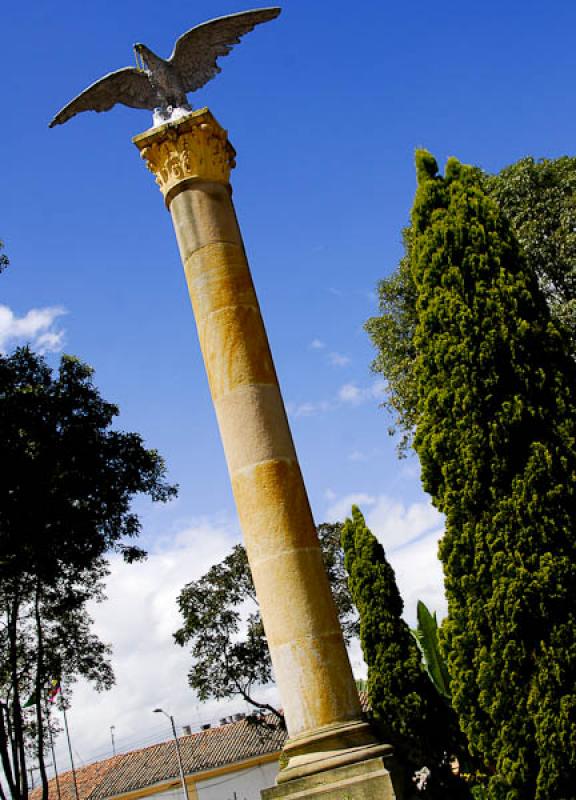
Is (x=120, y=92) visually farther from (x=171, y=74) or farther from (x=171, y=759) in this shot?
(x=171, y=759)

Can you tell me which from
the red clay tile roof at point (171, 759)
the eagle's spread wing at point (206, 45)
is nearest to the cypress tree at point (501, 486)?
the eagle's spread wing at point (206, 45)

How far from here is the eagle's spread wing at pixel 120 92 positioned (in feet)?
29.6

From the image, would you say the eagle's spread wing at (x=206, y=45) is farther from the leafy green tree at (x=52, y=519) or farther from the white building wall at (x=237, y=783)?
the white building wall at (x=237, y=783)

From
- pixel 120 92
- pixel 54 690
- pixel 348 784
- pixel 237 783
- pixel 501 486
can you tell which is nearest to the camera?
pixel 348 784

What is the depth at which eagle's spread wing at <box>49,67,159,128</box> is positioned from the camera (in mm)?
9031

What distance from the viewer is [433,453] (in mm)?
8625

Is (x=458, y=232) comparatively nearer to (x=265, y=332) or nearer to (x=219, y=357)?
(x=265, y=332)

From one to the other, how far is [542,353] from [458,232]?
169 cm

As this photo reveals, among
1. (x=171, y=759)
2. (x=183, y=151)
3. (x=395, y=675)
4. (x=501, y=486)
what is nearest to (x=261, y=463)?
(x=501, y=486)

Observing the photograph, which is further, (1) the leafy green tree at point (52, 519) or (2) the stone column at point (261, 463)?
(1) the leafy green tree at point (52, 519)

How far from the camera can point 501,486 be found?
8.18m

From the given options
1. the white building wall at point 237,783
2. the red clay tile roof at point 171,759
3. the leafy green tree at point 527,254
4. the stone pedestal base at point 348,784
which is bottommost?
the white building wall at point 237,783

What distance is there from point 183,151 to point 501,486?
478 cm

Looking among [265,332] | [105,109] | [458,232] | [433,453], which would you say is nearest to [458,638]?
[433,453]
